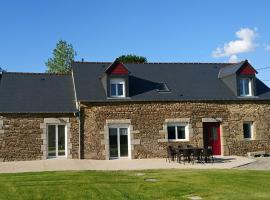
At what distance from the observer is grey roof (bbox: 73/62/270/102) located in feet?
73.1

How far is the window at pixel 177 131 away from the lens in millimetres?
22266

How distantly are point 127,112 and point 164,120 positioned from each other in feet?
7.16

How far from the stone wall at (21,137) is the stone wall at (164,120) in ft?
8.04

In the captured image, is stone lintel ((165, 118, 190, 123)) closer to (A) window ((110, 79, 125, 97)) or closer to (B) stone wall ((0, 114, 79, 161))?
(A) window ((110, 79, 125, 97))

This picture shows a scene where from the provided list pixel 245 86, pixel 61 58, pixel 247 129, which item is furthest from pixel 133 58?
pixel 247 129

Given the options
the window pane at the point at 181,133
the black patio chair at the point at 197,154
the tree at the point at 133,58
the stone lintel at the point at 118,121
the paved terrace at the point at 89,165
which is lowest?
the paved terrace at the point at 89,165

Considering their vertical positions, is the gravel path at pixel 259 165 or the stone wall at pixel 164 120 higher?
the stone wall at pixel 164 120

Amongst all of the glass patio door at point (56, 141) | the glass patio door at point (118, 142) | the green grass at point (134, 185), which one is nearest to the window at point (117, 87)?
the glass patio door at point (118, 142)

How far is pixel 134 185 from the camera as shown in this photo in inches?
465

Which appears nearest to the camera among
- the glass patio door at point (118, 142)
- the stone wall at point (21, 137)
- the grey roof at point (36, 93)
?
the stone wall at point (21, 137)

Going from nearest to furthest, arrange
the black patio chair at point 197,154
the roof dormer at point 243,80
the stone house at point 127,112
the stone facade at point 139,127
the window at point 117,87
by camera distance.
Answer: the black patio chair at point 197,154 < the stone facade at point 139,127 < the stone house at point 127,112 < the window at point 117,87 < the roof dormer at point 243,80

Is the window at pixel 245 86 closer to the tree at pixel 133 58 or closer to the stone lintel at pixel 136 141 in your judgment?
the stone lintel at pixel 136 141

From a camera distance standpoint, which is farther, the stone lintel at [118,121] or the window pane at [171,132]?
the window pane at [171,132]

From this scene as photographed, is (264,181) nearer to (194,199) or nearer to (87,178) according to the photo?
(194,199)
